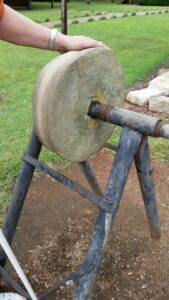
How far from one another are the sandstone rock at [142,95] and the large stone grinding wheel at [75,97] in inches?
133

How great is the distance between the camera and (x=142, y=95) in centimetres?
560

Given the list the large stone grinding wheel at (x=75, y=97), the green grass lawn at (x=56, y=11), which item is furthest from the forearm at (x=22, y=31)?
the green grass lawn at (x=56, y=11)

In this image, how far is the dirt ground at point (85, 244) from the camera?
2.59m

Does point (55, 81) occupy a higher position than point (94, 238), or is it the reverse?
point (55, 81)

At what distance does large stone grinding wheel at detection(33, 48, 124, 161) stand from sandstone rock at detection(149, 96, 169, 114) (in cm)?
328

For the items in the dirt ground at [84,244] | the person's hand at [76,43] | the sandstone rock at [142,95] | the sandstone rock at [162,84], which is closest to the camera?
the person's hand at [76,43]

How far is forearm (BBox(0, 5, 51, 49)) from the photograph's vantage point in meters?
2.01

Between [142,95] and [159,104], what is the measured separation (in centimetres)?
30

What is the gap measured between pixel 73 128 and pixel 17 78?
4981mm

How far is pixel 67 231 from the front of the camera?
302cm

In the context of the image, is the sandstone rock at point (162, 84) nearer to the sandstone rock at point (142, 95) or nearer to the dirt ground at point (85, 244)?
the sandstone rock at point (142, 95)

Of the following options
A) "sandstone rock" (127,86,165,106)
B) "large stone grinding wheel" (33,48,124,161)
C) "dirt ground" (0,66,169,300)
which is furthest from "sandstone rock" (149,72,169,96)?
"large stone grinding wheel" (33,48,124,161)

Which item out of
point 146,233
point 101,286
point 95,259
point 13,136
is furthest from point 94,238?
point 13,136

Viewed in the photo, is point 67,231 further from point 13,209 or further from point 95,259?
point 95,259
